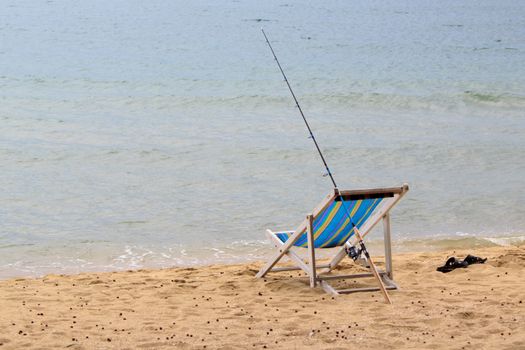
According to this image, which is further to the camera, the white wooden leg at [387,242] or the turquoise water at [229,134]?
the turquoise water at [229,134]

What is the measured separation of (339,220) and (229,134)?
8.53 meters

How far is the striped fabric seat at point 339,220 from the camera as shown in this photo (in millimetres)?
6094

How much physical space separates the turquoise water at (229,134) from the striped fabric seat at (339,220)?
218 cm

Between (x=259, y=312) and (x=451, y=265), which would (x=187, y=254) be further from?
(x=259, y=312)

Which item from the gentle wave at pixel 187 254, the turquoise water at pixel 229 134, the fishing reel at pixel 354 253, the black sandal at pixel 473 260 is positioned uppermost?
the fishing reel at pixel 354 253

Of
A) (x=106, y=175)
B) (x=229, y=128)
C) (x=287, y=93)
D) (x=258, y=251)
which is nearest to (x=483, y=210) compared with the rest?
(x=258, y=251)

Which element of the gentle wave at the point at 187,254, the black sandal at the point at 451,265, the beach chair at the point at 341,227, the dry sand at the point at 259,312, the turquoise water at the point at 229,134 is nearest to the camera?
the dry sand at the point at 259,312

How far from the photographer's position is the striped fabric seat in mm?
6094

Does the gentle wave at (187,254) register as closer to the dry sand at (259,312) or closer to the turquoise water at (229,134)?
the turquoise water at (229,134)

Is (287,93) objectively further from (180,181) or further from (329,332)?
(329,332)

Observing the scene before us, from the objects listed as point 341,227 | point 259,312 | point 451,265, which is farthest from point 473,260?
point 259,312

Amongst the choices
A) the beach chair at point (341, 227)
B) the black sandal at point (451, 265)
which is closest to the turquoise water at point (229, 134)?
the black sandal at point (451, 265)

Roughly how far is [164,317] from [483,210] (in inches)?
211

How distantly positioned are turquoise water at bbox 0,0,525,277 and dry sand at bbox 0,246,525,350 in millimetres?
1631
